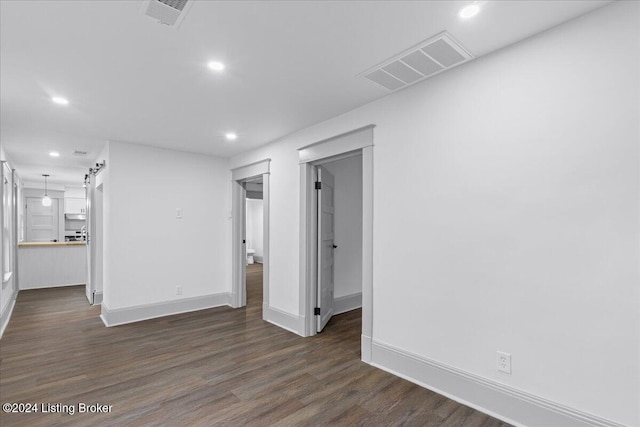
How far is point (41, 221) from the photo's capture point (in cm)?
930

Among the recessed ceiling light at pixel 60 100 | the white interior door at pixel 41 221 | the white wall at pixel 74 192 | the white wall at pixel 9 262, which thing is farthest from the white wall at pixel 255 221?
the recessed ceiling light at pixel 60 100

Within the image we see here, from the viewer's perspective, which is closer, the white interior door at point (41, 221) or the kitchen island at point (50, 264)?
the kitchen island at point (50, 264)

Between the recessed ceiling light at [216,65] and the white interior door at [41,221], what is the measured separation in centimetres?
988

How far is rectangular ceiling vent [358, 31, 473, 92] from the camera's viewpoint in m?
2.09

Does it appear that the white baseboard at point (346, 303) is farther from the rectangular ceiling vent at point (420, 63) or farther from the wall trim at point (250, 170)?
the rectangular ceiling vent at point (420, 63)

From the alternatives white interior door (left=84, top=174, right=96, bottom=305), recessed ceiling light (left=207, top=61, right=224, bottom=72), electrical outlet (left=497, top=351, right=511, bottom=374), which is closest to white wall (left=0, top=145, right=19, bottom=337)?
white interior door (left=84, top=174, right=96, bottom=305)

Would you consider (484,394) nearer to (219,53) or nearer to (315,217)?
(315,217)

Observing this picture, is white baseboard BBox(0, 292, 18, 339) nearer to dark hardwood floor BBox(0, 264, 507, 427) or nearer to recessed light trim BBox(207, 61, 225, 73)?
dark hardwood floor BBox(0, 264, 507, 427)

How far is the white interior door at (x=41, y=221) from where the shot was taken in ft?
29.9

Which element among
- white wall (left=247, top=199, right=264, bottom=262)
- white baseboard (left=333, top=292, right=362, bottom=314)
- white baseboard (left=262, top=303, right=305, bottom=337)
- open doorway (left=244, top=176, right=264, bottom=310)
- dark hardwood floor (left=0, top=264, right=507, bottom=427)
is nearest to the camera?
dark hardwood floor (left=0, top=264, right=507, bottom=427)

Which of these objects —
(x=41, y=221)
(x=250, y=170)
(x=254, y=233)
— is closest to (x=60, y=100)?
(x=250, y=170)

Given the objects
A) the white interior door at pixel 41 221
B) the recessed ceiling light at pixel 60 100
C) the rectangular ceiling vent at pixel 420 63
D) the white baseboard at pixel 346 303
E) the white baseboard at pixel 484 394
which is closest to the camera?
the white baseboard at pixel 484 394

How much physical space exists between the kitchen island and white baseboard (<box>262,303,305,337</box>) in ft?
17.3

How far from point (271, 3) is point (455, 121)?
1.51 metres
